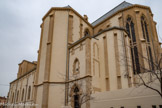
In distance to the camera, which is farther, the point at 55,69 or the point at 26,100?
the point at 26,100

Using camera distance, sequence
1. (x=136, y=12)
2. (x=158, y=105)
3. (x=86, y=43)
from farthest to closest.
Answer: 1. (x=136, y=12)
2. (x=86, y=43)
3. (x=158, y=105)

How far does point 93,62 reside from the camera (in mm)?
16531

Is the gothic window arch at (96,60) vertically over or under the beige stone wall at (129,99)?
over

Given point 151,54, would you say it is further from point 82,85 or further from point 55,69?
point 55,69

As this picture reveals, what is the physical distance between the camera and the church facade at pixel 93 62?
41.2ft

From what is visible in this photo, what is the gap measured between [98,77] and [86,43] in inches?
167

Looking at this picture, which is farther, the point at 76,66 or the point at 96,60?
the point at 76,66

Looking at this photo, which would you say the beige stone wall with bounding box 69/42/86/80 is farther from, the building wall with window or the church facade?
the building wall with window

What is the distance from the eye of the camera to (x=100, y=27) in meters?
28.3

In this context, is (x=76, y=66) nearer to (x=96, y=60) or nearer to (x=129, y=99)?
(x=96, y=60)

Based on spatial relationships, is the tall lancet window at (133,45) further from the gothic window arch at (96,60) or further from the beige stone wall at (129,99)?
the beige stone wall at (129,99)

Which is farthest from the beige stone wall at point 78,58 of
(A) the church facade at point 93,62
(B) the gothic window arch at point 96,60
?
(B) the gothic window arch at point 96,60

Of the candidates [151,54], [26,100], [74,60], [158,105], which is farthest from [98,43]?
[26,100]

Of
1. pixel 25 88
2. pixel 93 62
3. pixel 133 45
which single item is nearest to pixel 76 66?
pixel 93 62
